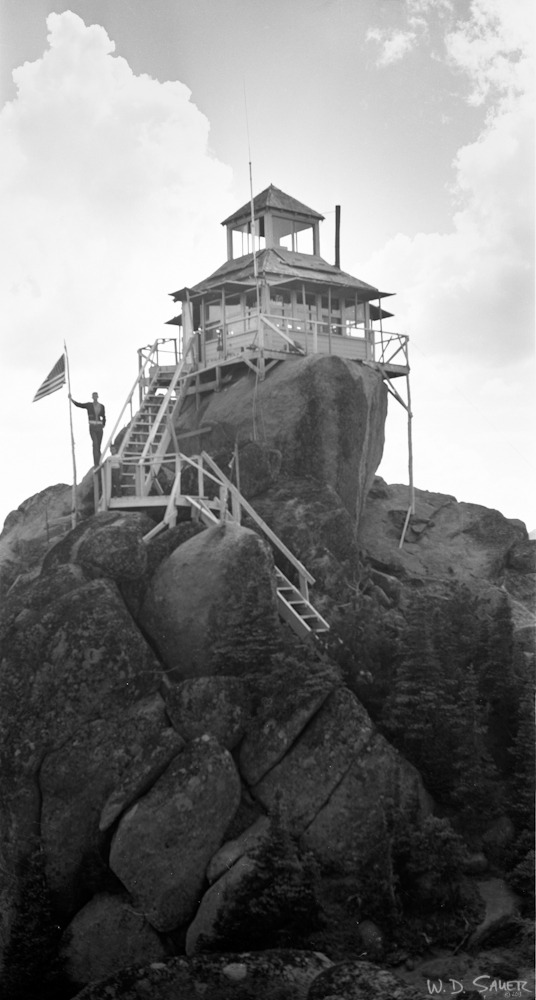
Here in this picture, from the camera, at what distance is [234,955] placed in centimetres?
2902

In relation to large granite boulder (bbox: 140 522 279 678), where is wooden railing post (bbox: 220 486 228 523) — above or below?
above

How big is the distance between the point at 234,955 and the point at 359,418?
17.7 metres

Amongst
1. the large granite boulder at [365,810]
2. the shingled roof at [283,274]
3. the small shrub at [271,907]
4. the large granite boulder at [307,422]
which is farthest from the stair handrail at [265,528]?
the shingled roof at [283,274]

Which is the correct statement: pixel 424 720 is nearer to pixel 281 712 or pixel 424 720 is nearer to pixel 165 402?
pixel 281 712

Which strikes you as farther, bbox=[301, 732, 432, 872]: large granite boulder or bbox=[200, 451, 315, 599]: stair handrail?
bbox=[200, 451, 315, 599]: stair handrail

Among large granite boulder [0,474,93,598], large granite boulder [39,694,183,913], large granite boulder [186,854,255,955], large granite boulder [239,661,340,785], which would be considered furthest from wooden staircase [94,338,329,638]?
large granite boulder [186,854,255,955]

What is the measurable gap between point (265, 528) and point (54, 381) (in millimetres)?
7690

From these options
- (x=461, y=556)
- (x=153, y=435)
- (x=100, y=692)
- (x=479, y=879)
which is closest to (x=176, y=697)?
(x=100, y=692)

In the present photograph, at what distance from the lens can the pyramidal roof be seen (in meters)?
47.3

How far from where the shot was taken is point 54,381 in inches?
1531

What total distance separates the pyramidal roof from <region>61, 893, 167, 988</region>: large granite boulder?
26.1m

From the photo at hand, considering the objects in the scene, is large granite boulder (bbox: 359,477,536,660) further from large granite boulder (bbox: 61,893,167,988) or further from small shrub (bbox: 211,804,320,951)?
large granite boulder (bbox: 61,893,167,988)

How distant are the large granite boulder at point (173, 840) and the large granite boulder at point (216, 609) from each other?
10.2ft

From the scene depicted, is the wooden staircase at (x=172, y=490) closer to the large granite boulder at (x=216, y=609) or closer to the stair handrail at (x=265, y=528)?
the stair handrail at (x=265, y=528)
